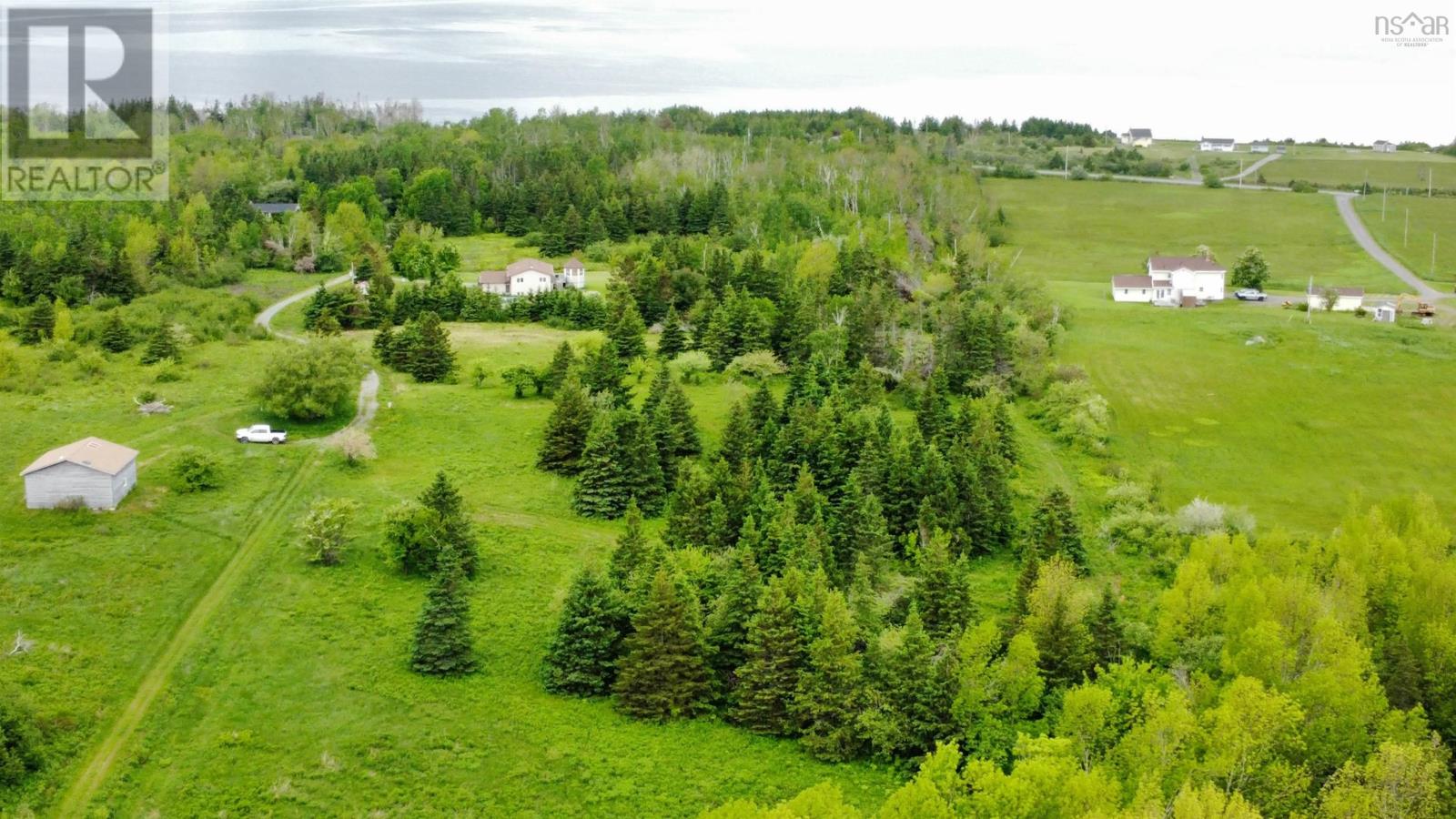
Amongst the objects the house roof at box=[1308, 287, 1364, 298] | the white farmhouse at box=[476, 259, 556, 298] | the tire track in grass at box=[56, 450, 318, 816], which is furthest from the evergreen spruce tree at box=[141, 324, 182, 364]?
the house roof at box=[1308, 287, 1364, 298]

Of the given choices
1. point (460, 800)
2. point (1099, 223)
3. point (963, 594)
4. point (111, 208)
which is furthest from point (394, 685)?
point (1099, 223)

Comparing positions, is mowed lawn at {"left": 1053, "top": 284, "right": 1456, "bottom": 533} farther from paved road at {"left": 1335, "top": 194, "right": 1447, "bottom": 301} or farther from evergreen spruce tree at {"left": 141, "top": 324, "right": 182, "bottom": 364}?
evergreen spruce tree at {"left": 141, "top": 324, "right": 182, "bottom": 364}

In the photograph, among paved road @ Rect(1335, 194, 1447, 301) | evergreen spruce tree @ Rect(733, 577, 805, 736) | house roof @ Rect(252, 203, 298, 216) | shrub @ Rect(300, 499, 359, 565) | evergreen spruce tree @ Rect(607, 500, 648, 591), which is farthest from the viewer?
house roof @ Rect(252, 203, 298, 216)

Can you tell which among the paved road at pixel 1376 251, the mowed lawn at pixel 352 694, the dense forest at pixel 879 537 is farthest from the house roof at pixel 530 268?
the paved road at pixel 1376 251

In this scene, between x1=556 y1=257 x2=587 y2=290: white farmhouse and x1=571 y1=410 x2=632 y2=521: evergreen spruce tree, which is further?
x1=556 y1=257 x2=587 y2=290: white farmhouse

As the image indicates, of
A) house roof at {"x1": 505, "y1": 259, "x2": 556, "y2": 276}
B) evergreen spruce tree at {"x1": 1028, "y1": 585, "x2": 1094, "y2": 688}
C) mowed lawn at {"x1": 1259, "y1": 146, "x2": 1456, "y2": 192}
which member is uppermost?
mowed lawn at {"x1": 1259, "y1": 146, "x2": 1456, "y2": 192}

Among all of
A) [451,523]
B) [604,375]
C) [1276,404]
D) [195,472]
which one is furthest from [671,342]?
[1276,404]

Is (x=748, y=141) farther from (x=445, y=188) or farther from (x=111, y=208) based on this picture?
(x=111, y=208)
